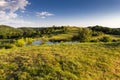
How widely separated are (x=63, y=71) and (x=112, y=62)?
5.51 meters

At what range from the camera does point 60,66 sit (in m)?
14.5

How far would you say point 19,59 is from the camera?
15430 millimetres

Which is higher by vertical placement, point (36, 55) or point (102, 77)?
point (36, 55)

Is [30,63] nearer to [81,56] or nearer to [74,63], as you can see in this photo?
[74,63]

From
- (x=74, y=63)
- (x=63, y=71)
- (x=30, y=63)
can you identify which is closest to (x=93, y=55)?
(x=74, y=63)

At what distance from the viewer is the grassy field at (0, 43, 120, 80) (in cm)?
1296

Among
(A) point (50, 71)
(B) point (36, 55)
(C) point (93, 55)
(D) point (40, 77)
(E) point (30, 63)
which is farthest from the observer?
(C) point (93, 55)

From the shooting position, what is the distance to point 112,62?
1656cm

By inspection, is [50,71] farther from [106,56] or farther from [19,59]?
[106,56]

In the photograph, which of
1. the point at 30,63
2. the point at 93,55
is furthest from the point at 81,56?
the point at 30,63

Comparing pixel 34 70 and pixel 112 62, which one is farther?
pixel 112 62

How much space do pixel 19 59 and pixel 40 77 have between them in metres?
3.68

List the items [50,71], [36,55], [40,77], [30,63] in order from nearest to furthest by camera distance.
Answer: [40,77]
[50,71]
[30,63]
[36,55]

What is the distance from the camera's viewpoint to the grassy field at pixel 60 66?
1296cm
